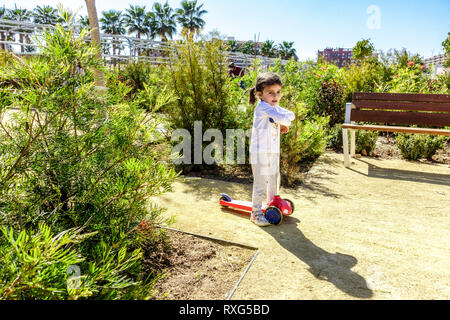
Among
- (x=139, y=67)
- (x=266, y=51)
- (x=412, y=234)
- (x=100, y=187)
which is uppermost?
(x=266, y=51)

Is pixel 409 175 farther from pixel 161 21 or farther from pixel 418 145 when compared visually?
pixel 161 21

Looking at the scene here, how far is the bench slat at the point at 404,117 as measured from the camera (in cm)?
568

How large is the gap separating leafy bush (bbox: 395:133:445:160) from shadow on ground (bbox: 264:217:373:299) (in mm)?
4197

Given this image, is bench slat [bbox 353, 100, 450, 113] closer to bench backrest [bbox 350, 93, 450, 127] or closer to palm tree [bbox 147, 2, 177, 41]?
bench backrest [bbox 350, 93, 450, 127]

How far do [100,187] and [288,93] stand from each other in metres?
4.12

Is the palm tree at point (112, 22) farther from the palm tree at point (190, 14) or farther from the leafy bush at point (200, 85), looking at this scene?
the leafy bush at point (200, 85)

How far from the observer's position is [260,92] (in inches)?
124

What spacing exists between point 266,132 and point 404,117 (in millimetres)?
3950

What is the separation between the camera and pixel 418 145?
623cm

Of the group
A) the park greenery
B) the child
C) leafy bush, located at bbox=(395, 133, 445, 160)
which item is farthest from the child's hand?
→ leafy bush, located at bbox=(395, 133, 445, 160)

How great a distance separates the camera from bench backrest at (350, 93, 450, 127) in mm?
5684
